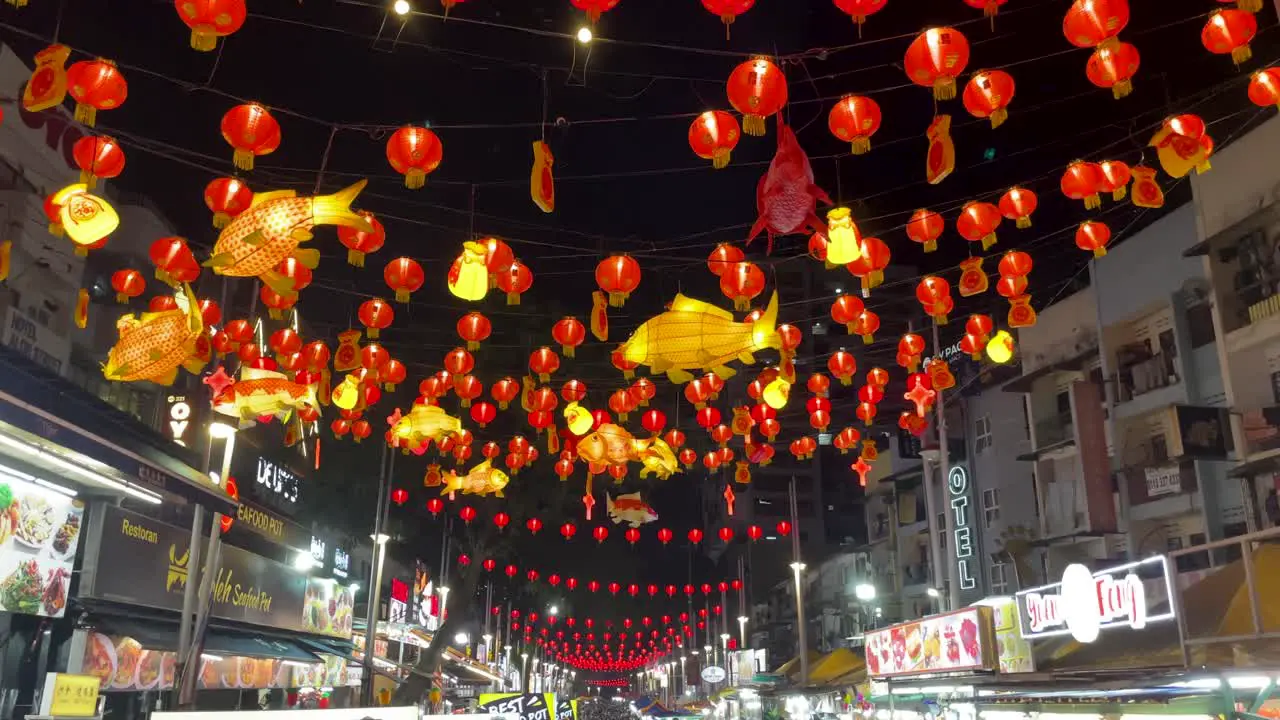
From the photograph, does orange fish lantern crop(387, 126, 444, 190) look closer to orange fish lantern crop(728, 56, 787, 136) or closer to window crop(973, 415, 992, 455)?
orange fish lantern crop(728, 56, 787, 136)

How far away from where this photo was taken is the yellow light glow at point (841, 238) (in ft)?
34.5

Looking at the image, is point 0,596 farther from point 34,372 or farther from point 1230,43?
point 1230,43

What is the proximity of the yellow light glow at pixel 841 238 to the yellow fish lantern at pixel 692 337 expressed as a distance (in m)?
1.16

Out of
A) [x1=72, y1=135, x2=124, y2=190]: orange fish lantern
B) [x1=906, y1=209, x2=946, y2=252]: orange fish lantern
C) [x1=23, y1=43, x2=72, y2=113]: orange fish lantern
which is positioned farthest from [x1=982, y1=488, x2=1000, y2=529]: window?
[x1=23, y1=43, x2=72, y2=113]: orange fish lantern

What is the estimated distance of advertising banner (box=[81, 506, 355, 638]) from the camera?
1400 centimetres

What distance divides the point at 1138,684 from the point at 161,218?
19050 mm

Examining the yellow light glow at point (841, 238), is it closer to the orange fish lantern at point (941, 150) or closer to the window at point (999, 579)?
the orange fish lantern at point (941, 150)

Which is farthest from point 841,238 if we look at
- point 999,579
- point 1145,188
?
point 999,579

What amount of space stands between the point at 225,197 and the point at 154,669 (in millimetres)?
9784

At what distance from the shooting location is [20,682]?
12805mm

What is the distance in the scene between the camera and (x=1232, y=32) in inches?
348

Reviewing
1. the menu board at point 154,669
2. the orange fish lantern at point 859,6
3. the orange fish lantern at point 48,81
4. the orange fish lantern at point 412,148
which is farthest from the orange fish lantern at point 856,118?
the menu board at point 154,669

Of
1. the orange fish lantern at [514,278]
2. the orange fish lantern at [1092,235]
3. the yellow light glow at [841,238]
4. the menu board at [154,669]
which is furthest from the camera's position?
the menu board at [154,669]

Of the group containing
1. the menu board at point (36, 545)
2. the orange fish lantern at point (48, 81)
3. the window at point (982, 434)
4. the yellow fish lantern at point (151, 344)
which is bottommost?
the menu board at point (36, 545)
